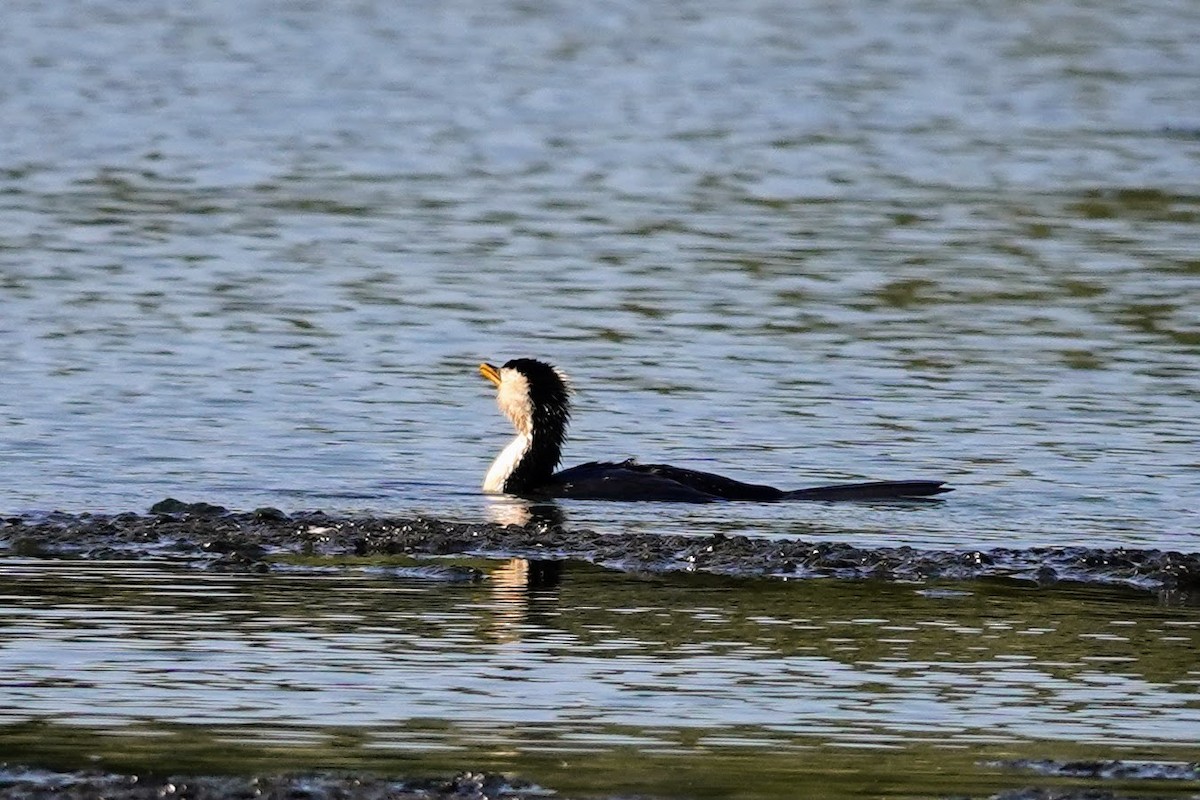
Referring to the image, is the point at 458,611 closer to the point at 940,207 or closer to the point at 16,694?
the point at 16,694

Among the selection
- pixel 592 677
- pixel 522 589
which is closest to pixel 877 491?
pixel 522 589

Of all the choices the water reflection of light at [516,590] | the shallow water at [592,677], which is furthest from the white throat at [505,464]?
the shallow water at [592,677]

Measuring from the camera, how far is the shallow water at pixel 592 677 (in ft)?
27.1

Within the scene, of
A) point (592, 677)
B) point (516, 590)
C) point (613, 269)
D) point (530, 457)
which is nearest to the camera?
point (592, 677)

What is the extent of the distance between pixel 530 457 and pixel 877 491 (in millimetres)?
2086

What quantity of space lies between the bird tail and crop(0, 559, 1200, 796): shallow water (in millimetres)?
2393

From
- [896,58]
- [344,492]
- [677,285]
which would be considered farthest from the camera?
[896,58]

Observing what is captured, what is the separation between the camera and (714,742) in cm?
848

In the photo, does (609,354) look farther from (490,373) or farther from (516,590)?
(516,590)

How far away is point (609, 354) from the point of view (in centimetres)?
1911

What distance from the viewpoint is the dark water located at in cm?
906

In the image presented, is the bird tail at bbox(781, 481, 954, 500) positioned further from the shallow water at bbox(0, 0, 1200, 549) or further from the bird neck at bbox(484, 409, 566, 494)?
the bird neck at bbox(484, 409, 566, 494)

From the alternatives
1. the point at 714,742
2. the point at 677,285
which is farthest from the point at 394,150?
the point at 714,742

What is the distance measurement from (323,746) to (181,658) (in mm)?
1366
